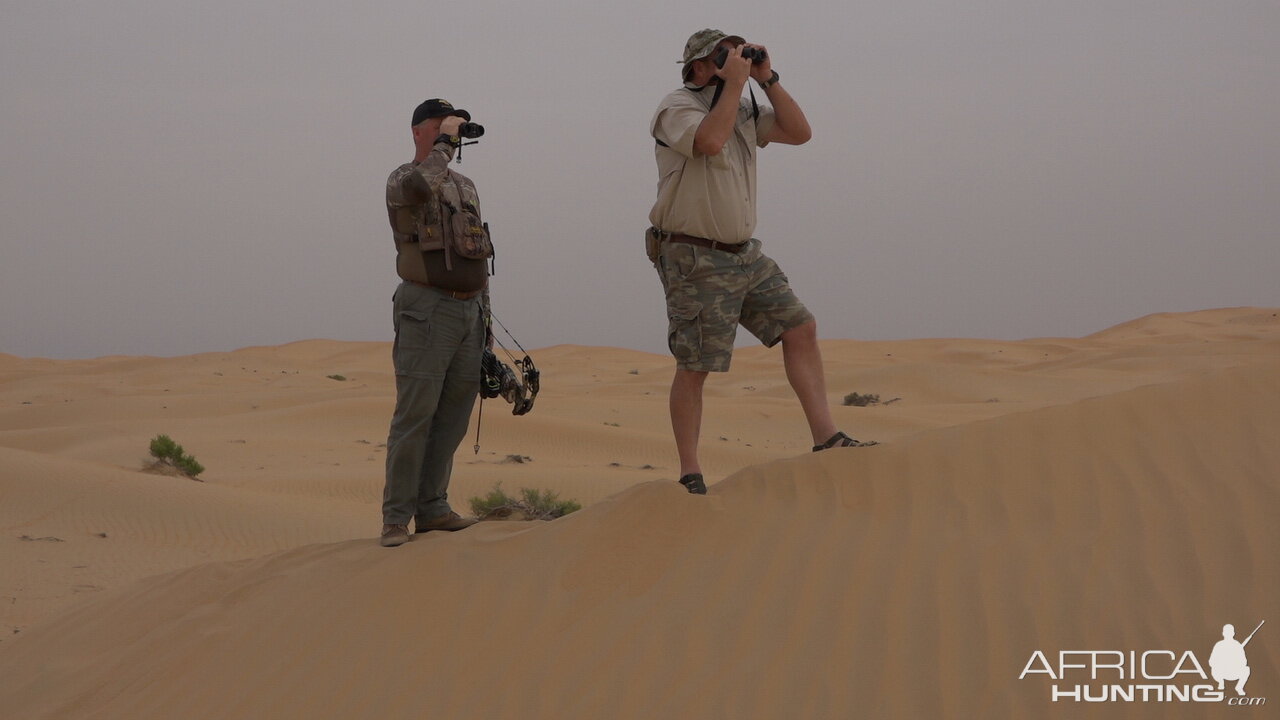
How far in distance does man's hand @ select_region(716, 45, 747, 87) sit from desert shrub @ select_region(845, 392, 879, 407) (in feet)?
51.8

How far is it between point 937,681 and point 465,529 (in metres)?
2.28

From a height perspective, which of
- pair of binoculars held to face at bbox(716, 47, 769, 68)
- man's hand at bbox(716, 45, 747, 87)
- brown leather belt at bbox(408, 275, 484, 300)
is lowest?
brown leather belt at bbox(408, 275, 484, 300)

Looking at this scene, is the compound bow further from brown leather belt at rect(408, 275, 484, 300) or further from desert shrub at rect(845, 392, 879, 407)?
desert shrub at rect(845, 392, 879, 407)

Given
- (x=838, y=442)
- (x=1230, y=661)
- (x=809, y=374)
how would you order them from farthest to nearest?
(x=809, y=374), (x=838, y=442), (x=1230, y=661)

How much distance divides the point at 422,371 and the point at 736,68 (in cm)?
186

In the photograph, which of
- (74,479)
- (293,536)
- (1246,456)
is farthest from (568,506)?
(1246,456)

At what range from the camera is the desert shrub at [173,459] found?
420 inches

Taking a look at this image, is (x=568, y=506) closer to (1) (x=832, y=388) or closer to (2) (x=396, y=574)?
(2) (x=396, y=574)

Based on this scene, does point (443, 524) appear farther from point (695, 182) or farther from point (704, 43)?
point (704, 43)

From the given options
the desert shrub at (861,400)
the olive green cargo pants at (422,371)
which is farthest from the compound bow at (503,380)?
the desert shrub at (861,400)

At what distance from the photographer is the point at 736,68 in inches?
167

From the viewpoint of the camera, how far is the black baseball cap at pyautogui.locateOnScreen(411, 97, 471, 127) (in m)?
4.47

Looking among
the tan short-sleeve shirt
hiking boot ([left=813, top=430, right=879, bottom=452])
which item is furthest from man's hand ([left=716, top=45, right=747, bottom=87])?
hiking boot ([left=813, top=430, right=879, bottom=452])

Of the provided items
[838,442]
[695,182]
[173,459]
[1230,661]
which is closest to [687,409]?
[838,442]
